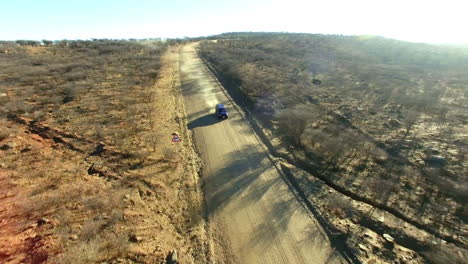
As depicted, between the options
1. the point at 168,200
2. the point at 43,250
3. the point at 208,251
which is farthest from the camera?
the point at 168,200

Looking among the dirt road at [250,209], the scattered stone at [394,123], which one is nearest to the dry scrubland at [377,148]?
the scattered stone at [394,123]

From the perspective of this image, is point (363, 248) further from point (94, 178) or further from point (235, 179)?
point (94, 178)

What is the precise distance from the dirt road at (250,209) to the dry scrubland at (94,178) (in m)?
1.18

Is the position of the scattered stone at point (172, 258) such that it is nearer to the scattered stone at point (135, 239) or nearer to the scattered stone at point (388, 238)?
the scattered stone at point (135, 239)

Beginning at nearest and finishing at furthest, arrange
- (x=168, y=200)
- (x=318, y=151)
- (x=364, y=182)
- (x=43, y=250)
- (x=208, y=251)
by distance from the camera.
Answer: (x=43, y=250)
(x=208, y=251)
(x=168, y=200)
(x=364, y=182)
(x=318, y=151)

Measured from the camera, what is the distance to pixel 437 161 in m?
18.2

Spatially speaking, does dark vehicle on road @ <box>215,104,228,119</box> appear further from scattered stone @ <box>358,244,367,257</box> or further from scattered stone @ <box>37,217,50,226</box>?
scattered stone @ <box>358,244,367,257</box>

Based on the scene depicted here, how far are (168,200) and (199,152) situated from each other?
6.00m

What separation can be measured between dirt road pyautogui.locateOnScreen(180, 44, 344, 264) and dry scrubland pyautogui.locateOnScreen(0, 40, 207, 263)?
1.18 metres

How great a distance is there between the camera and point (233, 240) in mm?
12102

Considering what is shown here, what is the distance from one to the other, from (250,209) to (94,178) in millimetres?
9607

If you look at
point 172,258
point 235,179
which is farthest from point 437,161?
point 172,258

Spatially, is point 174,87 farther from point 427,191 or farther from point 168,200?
point 427,191

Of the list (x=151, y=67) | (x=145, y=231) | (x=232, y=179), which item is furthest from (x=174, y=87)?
(x=145, y=231)
